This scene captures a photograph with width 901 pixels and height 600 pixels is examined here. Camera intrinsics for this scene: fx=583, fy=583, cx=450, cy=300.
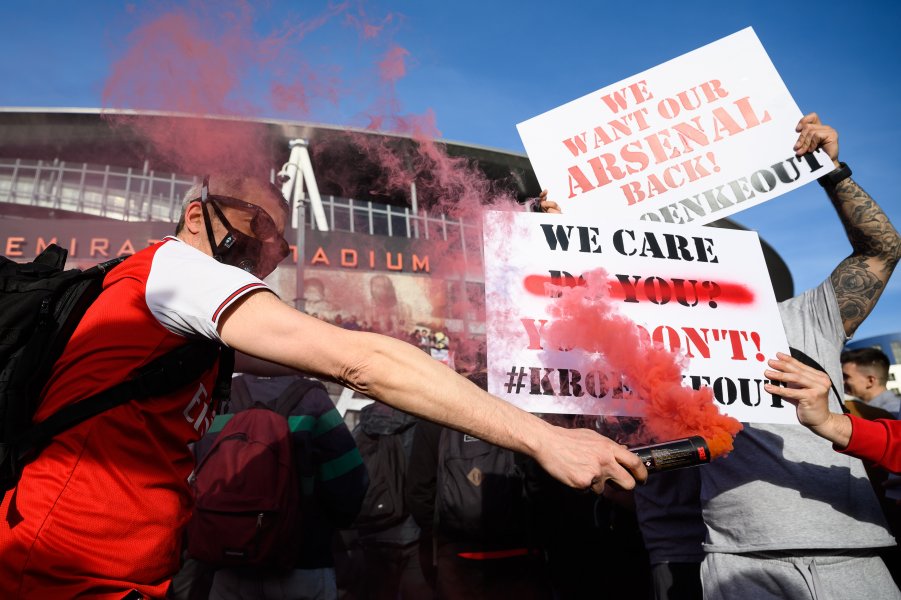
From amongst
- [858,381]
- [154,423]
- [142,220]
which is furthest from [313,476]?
[142,220]

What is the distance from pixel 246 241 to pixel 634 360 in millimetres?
1842

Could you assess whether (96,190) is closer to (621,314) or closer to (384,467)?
(384,467)

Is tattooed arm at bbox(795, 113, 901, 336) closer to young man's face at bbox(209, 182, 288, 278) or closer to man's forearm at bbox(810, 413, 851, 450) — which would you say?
man's forearm at bbox(810, 413, 851, 450)

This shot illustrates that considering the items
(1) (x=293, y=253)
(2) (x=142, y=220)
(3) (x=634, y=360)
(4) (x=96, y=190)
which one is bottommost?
(3) (x=634, y=360)

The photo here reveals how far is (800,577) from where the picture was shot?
263cm

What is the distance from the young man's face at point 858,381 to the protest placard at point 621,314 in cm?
484

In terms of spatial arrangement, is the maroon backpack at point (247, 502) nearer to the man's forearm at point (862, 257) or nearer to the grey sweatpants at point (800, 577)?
the grey sweatpants at point (800, 577)

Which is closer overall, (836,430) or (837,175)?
(836,430)

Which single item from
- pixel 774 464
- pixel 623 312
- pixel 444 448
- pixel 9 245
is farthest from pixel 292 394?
pixel 9 245

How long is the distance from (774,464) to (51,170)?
39.2 metres

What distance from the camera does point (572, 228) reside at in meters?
3.14

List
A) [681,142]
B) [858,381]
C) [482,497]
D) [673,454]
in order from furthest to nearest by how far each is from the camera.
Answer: [858,381]
[482,497]
[681,142]
[673,454]

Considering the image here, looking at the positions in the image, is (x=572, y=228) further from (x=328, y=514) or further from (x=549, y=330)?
(x=328, y=514)

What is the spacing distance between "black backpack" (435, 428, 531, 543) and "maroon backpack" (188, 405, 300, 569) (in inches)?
44.9
